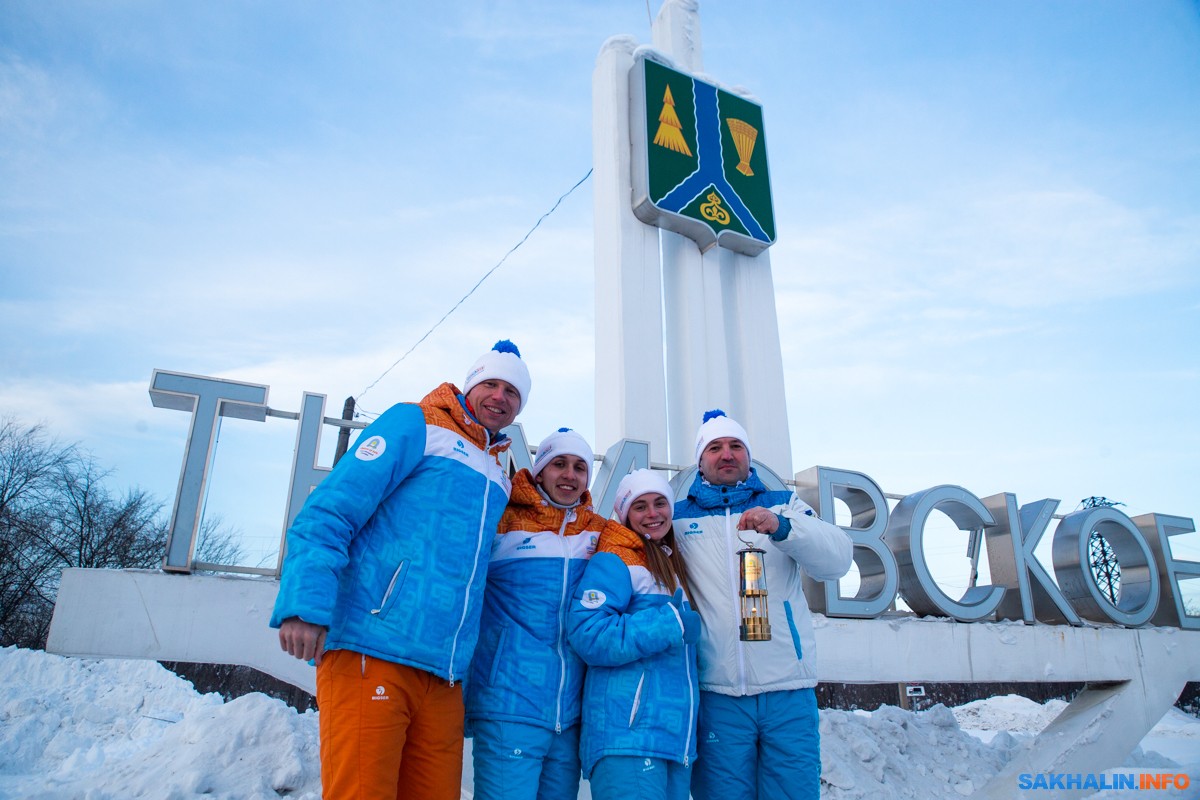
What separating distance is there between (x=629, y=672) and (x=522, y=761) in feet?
1.42

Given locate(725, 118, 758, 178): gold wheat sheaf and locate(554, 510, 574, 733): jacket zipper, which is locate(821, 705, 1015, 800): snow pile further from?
locate(725, 118, 758, 178): gold wheat sheaf

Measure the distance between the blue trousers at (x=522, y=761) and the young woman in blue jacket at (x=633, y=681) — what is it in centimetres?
8

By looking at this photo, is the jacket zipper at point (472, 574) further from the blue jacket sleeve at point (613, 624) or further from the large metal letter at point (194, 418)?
the large metal letter at point (194, 418)

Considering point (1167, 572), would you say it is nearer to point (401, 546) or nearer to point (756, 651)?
point (756, 651)

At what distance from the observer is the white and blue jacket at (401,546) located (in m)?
2.00

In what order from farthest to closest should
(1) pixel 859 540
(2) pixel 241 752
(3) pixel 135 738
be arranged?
(3) pixel 135 738
(1) pixel 859 540
(2) pixel 241 752

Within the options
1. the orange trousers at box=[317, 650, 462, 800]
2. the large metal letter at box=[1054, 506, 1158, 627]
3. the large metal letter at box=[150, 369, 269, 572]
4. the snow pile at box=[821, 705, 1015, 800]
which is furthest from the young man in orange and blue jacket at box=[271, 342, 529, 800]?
the large metal letter at box=[1054, 506, 1158, 627]

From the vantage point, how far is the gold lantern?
8.33 feet

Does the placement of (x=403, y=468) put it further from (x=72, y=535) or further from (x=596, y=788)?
(x=72, y=535)

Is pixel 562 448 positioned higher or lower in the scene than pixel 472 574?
higher

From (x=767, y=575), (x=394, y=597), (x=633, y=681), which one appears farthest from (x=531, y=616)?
(x=767, y=575)

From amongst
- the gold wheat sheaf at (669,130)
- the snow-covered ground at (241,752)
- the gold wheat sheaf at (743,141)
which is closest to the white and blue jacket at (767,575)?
the snow-covered ground at (241,752)

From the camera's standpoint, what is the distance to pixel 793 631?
278 centimetres

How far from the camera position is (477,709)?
93.3 inches
